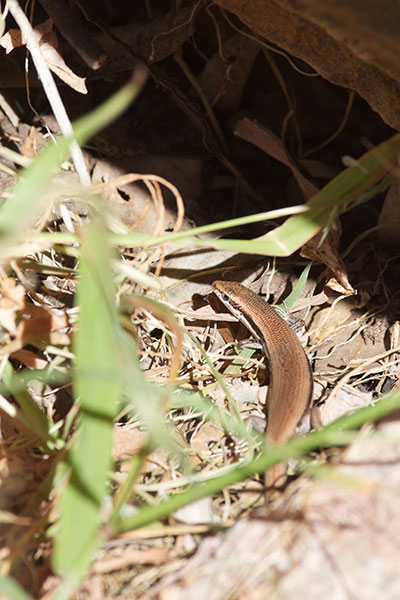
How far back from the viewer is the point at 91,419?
126cm

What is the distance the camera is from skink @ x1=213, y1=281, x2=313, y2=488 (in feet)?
7.05

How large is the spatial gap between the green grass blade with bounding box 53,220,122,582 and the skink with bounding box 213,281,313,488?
0.69m

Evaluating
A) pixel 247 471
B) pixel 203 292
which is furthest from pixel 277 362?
pixel 247 471

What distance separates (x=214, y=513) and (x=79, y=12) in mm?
2352

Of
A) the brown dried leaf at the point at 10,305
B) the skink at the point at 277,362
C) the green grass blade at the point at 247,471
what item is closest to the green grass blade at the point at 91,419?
the green grass blade at the point at 247,471

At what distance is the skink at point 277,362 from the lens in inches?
84.6

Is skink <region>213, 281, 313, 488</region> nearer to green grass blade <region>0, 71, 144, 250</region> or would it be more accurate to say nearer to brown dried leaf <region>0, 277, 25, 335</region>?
brown dried leaf <region>0, 277, 25, 335</region>

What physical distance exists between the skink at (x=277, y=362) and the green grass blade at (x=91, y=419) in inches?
27.1

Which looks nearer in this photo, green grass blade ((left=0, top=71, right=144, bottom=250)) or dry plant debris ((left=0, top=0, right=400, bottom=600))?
green grass blade ((left=0, top=71, right=144, bottom=250))

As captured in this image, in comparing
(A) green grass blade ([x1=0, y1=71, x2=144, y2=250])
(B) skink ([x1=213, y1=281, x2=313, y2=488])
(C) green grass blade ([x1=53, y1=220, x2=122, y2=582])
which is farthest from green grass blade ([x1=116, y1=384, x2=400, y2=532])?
(A) green grass blade ([x1=0, y1=71, x2=144, y2=250])

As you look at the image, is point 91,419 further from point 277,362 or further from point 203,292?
point 203,292

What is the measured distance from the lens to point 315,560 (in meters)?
1.24

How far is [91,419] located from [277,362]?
1.38 metres

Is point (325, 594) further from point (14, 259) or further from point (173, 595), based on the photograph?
point (14, 259)
